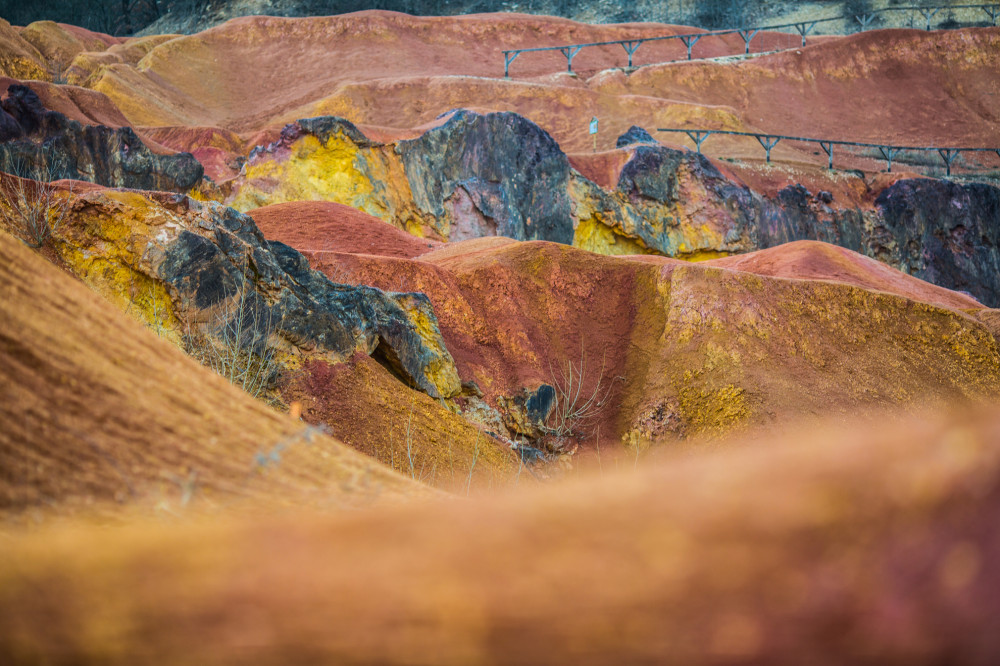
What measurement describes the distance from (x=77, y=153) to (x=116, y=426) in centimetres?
3205

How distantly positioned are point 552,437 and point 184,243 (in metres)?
8.20

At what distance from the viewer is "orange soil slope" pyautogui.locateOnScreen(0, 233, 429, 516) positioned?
128 centimetres

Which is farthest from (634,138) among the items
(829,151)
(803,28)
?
(803,28)

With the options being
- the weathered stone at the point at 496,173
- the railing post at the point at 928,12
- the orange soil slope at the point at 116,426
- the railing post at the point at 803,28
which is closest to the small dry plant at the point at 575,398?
the orange soil slope at the point at 116,426

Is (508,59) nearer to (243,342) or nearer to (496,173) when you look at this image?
(496,173)

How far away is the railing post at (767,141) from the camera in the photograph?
4748cm

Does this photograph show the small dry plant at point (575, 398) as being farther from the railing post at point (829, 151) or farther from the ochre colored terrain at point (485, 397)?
the railing post at point (829, 151)

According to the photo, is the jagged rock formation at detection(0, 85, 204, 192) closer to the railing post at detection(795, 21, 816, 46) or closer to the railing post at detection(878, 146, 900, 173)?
the railing post at detection(878, 146, 900, 173)

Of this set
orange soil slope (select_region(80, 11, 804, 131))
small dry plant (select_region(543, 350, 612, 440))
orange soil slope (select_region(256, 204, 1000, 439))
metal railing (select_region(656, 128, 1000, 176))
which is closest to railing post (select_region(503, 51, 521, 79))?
orange soil slope (select_region(80, 11, 804, 131))

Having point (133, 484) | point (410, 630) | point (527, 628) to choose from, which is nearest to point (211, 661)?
point (410, 630)

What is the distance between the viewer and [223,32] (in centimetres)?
6222

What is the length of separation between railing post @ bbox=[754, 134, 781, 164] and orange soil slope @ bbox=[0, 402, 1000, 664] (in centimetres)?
A: 4923

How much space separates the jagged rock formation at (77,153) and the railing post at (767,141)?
102ft

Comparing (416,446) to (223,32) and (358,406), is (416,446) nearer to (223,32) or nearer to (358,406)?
(358,406)
